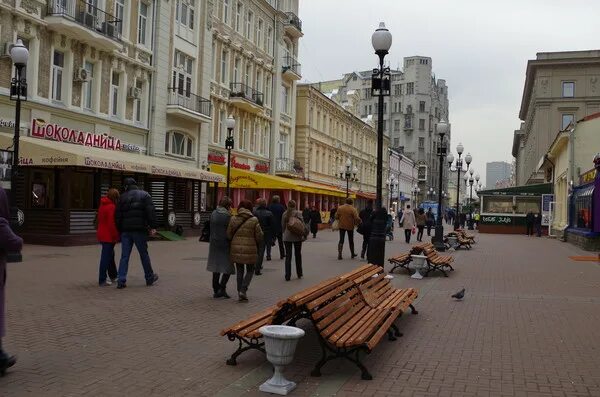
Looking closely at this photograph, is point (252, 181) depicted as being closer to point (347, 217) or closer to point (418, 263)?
point (347, 217)

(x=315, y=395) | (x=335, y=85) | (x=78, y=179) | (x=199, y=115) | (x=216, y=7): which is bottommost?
(x=315, y=395)

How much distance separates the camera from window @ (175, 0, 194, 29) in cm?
2859

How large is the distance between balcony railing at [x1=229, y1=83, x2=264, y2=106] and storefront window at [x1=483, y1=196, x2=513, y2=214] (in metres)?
18.2

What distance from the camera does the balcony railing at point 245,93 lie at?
34812 millimetres

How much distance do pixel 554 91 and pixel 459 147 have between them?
35.9 m

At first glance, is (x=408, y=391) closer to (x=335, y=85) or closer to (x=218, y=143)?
(x=218, y=143)

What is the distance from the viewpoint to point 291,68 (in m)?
42.5

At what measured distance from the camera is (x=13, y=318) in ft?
23.7

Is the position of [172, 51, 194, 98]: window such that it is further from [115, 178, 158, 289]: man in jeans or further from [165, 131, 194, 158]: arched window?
[115, 178, 158, 289]: man in jeans

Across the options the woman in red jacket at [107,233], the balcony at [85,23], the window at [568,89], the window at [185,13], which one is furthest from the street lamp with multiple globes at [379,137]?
the window at [568,89]

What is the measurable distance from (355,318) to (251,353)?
1.11 metres

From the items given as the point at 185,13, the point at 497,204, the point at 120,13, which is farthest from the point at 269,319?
the point at 497,204

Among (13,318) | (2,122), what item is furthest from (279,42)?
(13,318)

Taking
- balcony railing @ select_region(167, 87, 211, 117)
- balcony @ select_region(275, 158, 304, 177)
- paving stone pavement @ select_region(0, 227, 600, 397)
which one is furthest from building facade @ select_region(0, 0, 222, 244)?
balcony @ select_region(275, 158, 304, 177)
